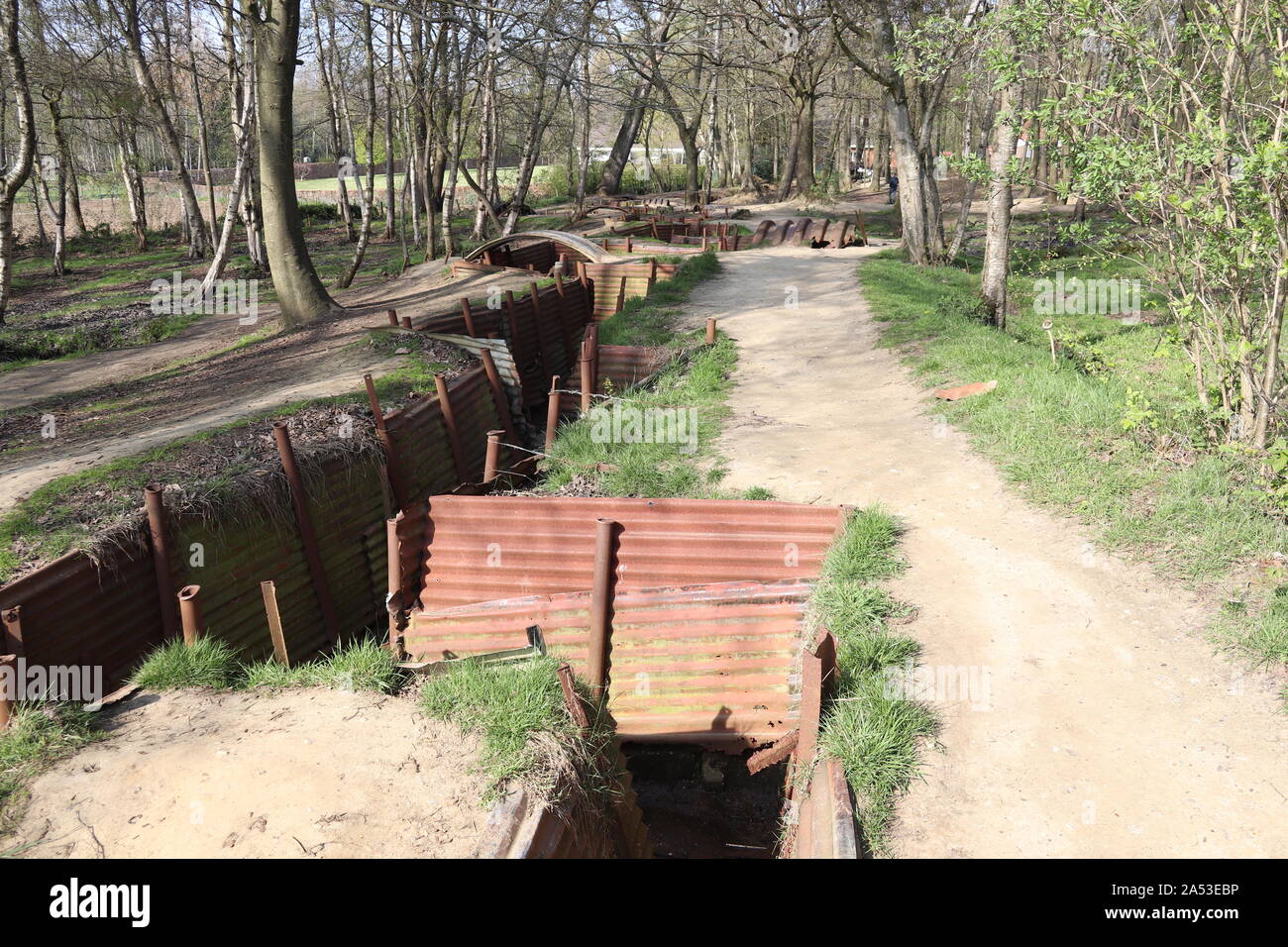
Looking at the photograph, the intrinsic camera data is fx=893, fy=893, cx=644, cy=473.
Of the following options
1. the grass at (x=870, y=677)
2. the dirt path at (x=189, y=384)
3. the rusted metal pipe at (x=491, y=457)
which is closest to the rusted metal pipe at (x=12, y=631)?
the dirt path at (x=189, y=384)

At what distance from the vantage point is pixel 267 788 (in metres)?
4.30

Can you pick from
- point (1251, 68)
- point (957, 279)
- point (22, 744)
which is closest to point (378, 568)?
point (22, 744)

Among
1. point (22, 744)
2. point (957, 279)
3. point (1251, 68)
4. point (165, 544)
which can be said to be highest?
point (1251, 68)

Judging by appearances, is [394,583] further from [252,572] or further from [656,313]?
[656,313]

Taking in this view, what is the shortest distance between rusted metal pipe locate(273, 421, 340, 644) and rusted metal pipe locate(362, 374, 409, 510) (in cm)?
106

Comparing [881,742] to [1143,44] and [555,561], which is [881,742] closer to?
[555,561]

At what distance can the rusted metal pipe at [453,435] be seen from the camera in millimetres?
9981

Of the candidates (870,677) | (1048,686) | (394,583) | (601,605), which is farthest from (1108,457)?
(394,583)

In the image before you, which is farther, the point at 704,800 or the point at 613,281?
the point at 613,281

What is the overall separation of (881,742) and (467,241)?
26.0 m

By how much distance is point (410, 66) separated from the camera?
73.5ft

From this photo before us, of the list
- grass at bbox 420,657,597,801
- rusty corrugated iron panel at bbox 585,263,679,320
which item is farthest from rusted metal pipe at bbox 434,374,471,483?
rusty corrugated iron panel at bbox 585,263,679,320

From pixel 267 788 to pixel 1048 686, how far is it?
4.32 metres

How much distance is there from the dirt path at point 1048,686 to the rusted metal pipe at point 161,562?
4906mm
